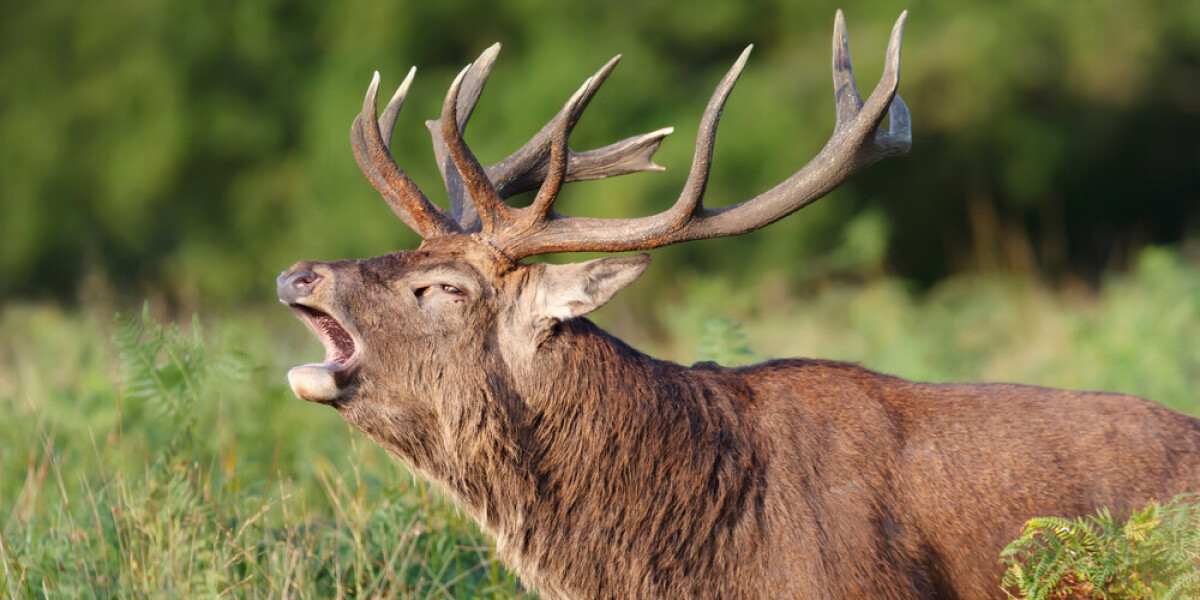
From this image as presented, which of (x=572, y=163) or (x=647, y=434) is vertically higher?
(x=572, y=163)

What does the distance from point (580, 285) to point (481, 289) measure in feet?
1.12

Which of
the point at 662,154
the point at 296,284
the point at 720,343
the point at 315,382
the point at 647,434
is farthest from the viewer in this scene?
the point at 662,154

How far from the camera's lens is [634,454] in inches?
156

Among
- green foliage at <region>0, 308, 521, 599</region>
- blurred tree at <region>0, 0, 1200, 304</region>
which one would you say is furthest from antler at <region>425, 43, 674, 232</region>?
blurred tree at <region>0, 0, 1200, 304</region>

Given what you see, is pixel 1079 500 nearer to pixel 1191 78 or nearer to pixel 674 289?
pixel 674 289

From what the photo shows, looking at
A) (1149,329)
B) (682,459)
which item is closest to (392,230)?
(1149,329)

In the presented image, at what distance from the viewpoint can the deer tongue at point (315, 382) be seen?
375cm

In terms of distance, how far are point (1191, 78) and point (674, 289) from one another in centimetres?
766

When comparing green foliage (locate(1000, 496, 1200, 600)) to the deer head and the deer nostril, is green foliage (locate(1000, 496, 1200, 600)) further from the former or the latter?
the deer nostril

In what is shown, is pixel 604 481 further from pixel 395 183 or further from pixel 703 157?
pixel 395 183

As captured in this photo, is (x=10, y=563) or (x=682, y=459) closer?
(x=682, y=459)

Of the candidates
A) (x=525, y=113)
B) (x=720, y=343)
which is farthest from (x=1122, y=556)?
(x=525, y=113)

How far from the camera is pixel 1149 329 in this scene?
26.9 ft

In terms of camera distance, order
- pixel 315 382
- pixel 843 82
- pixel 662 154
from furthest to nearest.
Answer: pixel 662 154 < pixel 843 82 < pixel 315 382
